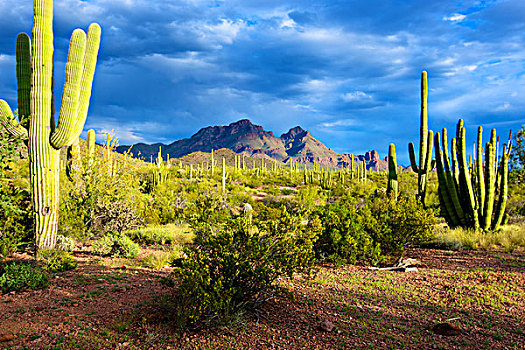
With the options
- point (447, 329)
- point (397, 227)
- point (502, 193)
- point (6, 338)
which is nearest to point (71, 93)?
point (6, 338)

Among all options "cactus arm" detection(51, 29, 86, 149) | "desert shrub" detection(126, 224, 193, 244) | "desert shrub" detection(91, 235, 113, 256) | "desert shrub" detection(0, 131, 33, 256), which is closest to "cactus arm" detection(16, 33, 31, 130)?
"cactus arm" detection(51, 29, 86, 149)

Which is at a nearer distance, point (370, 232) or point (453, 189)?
point (370, 232)

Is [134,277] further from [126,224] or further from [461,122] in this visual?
[461,122]

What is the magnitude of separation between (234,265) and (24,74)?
8006 mm

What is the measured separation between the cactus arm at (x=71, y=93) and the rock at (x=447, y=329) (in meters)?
8.94

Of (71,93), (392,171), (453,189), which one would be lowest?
(453,189)

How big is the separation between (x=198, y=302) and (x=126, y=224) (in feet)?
23.5

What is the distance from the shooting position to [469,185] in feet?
39.3

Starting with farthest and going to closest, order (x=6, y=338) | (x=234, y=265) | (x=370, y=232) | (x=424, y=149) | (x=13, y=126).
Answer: (x=424, y=149) → (x=370, y=232) → (x=13, y=126) → (x=234, y=265) → (x=6, y=338)

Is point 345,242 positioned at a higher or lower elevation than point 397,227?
lower

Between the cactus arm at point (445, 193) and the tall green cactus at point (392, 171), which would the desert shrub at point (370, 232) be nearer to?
the cactus arm at point (445, 193)

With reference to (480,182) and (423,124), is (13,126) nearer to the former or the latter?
(423,124)

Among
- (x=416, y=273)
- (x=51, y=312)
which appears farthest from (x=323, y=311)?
(x=51, y=312)

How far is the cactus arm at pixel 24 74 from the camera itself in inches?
335
